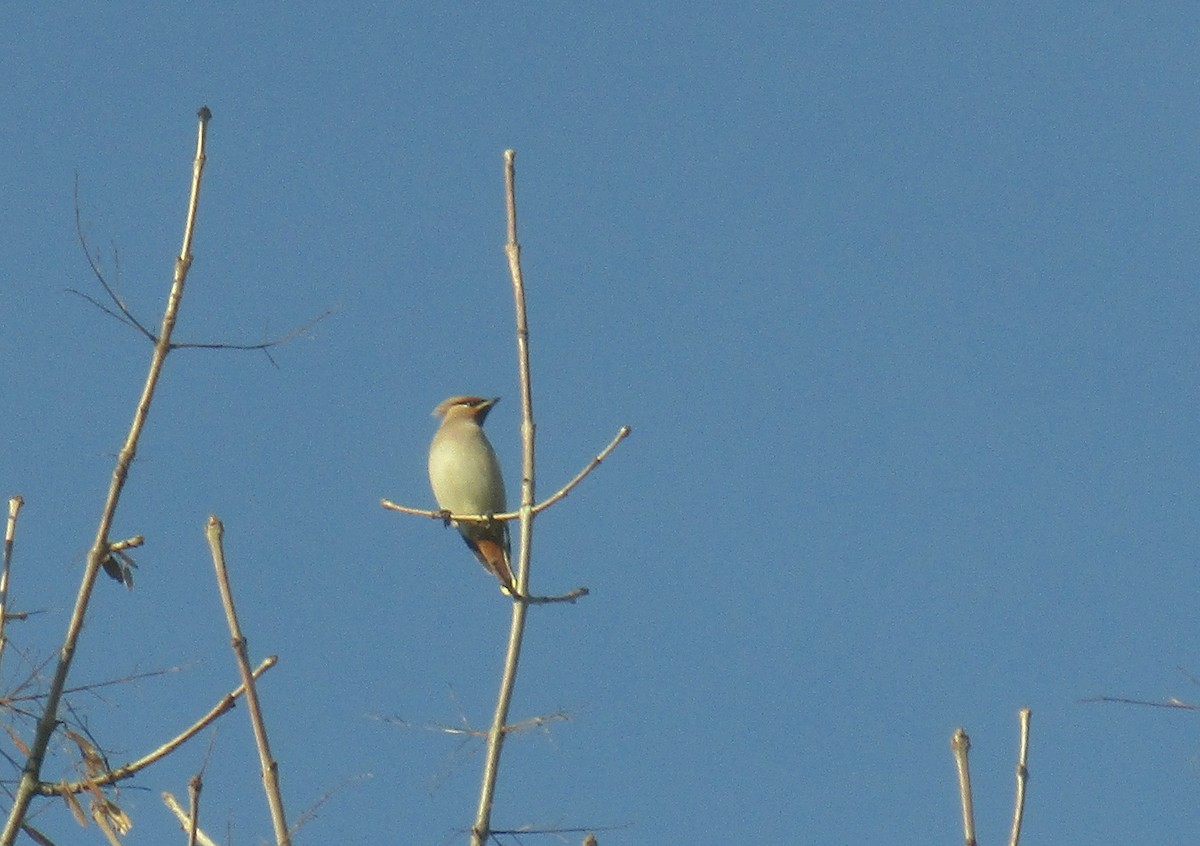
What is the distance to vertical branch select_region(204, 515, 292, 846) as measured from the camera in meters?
3.59

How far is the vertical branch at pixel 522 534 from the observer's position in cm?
384

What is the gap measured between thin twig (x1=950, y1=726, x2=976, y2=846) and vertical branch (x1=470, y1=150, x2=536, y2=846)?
0.95 m

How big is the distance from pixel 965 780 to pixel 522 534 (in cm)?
124

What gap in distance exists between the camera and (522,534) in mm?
4453

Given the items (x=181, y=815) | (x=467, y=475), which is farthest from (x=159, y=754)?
(x=467, y=475)

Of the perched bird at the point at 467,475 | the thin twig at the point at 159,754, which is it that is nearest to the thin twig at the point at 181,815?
the thin twig at the point at 159,754

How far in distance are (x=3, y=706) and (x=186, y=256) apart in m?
1.10

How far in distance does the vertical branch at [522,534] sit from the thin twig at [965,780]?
37.4 inches

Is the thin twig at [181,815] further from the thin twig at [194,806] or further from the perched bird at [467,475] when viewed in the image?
the perched bird at [467,475]

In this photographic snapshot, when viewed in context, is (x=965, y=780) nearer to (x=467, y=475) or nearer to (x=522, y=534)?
(x=522, y=534)

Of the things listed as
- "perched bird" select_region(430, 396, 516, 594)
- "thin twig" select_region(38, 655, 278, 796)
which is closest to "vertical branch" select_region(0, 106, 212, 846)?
"thin twig" select_region(38, 655, 278, 796)

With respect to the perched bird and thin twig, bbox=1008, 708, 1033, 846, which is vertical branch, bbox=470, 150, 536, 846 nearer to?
thin twig, bbox=1008, 708, 1033, 846

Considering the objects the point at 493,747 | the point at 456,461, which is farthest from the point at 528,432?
the point at 456,461

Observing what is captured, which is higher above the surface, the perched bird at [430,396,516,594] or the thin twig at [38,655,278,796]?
the perched bird at [430,396,516,594]
